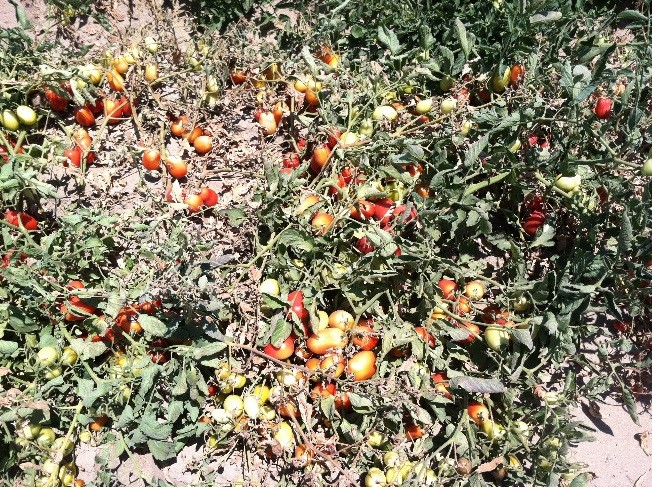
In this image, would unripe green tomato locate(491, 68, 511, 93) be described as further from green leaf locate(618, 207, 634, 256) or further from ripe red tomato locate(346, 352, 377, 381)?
ripe red tomato locate(346, 352, 377, 381)

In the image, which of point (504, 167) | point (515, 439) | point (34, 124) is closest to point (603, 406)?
point (515, 439)

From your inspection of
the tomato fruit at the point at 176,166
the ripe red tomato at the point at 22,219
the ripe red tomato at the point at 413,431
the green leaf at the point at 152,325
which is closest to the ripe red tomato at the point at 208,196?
the tomato fruit at the point at 176,166

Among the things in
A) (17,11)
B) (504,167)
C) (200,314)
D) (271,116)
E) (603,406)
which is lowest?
(603,406)

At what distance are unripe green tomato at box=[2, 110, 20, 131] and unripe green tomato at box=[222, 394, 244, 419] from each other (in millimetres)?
1574

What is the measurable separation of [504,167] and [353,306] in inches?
35.3

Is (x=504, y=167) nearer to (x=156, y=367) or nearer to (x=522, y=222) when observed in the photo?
(x=522, y=222)

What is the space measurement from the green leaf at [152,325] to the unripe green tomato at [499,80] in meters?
1.86

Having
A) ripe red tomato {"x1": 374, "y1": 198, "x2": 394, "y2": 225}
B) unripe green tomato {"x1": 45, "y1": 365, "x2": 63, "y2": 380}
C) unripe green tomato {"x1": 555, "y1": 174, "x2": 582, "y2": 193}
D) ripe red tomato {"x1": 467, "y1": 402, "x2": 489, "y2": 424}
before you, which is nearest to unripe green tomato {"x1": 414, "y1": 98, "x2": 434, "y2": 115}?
ripe red tomato {"x1": 374, "y1": 198, "x2": 394, "y2": 225}

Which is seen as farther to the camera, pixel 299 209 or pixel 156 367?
pixel 299 209

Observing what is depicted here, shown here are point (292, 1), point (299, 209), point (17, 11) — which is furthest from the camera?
point (292, 1)

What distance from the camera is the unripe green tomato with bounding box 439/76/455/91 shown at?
2.66 metres

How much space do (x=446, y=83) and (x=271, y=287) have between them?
1293mm

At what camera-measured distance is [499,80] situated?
2.65 meters

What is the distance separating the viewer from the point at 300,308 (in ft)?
7.35
